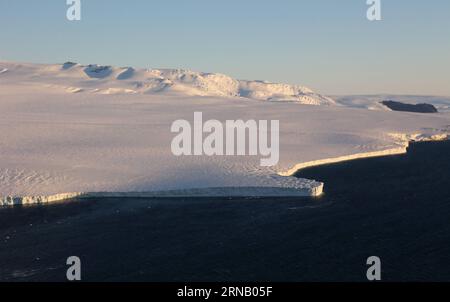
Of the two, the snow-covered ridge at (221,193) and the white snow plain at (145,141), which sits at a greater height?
the white snow plain at (145,141)

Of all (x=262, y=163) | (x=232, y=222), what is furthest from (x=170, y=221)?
(x=262, y=163)

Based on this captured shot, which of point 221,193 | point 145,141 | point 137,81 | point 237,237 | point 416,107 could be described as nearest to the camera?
point 237,237

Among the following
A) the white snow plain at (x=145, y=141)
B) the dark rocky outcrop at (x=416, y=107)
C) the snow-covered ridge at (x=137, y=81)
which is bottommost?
the dark rocky outcrop at (x=416, y=107)

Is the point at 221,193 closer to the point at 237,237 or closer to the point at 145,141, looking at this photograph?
the point at 237,237

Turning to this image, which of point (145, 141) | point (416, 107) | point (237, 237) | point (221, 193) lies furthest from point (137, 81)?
point (237, 237)

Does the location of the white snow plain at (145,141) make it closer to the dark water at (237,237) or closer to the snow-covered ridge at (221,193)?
the snow-covered ridge at (221,193)

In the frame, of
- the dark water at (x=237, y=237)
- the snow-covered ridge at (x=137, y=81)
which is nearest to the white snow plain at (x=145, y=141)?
the snow-covered ridge at (x=137, y=81)

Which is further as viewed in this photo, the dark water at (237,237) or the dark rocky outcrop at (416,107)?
the dark rocky outcrop at (416,107)
